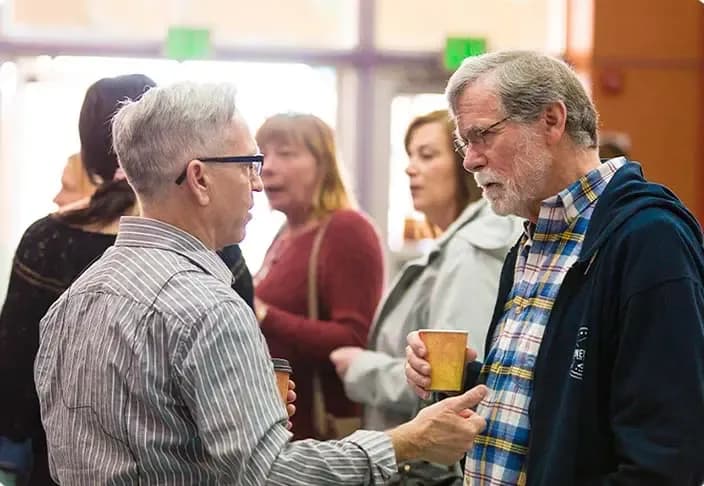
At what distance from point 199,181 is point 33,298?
2.97 ft

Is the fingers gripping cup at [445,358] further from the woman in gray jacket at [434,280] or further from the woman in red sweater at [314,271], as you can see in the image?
the woman in red sweater at [314,271]

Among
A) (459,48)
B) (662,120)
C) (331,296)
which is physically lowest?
(331,296)

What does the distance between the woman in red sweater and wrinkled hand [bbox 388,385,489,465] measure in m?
1.57

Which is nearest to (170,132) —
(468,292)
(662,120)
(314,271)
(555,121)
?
(555,121)

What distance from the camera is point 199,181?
173 cm

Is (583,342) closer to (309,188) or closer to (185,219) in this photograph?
(185,219)

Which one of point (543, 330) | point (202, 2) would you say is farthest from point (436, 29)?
point (543, 330)

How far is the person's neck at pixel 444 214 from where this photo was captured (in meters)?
3.18

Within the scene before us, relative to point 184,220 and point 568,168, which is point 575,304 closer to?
point 568,168

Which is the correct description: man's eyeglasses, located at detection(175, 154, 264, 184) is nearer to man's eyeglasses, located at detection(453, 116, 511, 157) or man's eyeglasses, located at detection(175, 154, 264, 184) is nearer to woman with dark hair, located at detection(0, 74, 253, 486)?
man's eyeglasses, located at detection(453, 116, 511, 157)

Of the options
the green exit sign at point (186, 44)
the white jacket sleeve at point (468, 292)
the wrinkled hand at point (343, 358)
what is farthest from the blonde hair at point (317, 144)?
the green exit sign at point (186, 44)

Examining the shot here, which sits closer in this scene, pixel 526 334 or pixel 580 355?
pixel 580 355

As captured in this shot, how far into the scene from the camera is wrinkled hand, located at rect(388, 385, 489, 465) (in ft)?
5.73

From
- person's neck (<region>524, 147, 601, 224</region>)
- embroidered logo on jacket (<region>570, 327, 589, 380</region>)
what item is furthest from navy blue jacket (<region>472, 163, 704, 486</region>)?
person's neck (<region>524, 147, 601, 224</region>)
